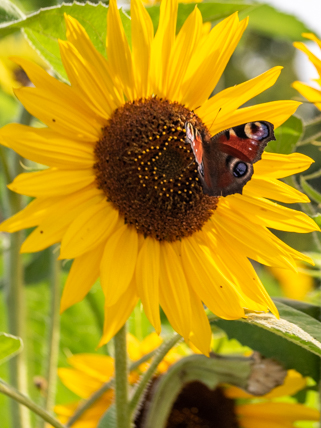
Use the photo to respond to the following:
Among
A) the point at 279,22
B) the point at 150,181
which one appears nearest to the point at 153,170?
the point at 150,181

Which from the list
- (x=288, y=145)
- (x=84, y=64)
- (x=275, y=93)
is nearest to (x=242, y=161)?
(x=288, y=145)

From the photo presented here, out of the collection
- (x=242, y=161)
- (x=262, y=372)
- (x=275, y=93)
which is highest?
(x=275, y=93)

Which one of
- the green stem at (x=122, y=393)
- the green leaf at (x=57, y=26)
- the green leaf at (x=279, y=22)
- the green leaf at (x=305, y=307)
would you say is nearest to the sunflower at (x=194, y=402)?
the green leaf at (x=305, y=307)

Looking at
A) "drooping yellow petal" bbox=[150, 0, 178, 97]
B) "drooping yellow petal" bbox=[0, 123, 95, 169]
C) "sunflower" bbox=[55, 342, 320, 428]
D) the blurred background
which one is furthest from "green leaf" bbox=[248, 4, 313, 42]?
"sunflower" bbox=[55, 342, 320, 428]

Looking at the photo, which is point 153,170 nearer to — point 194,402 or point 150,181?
point 150,181

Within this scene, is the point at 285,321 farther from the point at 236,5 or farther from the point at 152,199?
the point at 236,5
